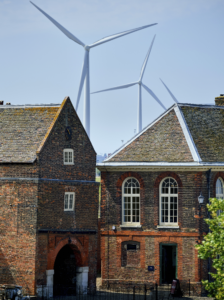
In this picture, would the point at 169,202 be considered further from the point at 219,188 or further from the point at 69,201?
the point at 69,201

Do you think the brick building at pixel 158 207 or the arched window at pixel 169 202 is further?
the arched window at pixel 169 202

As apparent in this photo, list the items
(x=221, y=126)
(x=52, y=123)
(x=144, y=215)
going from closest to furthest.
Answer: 1. (x=52, y=123)
2. (x=144, y=215)
3. (x=221, y=126)

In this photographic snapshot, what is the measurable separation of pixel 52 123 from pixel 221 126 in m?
12.7

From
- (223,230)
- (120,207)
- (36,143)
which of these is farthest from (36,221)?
(223,230)

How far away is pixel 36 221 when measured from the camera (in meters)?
35.1

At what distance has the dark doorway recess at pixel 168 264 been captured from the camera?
1558 inches

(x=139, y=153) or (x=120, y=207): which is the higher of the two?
(x=139, y=153)

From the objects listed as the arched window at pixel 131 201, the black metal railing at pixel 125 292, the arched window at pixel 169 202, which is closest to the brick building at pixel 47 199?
the black metal railing at pixel 125 292

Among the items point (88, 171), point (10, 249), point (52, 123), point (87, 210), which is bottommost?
point (10, 249)

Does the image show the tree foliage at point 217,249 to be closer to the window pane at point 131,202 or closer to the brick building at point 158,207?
the brick building at point 158,207

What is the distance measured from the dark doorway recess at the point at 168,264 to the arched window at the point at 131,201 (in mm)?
2715

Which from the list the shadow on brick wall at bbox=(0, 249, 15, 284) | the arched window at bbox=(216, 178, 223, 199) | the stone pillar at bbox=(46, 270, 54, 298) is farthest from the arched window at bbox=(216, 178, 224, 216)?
the shadow on brick wall at bbox=(0, 249, 15, 284)

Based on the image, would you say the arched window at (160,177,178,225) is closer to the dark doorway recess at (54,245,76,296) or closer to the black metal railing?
the black metal railing

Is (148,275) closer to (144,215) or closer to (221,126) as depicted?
(144,215)
